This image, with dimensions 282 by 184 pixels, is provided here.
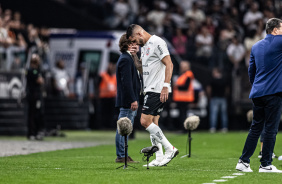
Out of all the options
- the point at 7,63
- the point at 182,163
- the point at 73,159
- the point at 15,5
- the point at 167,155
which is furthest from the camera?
the point at 15,5

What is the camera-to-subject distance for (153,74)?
465 inches

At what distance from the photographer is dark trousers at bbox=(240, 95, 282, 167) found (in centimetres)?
1073

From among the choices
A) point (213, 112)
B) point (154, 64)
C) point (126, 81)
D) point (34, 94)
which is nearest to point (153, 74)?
point (154, 64)

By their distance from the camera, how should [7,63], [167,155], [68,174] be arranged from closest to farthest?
[68,174] → [167,155] → [7,63]

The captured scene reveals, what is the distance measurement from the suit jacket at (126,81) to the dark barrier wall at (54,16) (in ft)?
63.7

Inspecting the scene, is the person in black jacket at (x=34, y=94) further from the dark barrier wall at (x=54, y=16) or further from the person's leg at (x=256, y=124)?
the dark barrier wall at (x=54, y=16)

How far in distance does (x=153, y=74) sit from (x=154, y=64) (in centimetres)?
17

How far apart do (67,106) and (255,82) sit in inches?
601

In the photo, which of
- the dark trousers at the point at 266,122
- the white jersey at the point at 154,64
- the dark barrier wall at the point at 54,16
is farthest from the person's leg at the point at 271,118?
the dark barrier wall at the point at 54,16

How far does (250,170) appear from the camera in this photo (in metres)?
11.1

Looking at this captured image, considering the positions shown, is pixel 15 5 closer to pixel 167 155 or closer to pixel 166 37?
pixel 166 37

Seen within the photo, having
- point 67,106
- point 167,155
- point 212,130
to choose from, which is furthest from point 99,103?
point 167,155

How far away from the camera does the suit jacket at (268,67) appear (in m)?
10.8

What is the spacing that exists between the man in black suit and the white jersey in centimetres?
38
